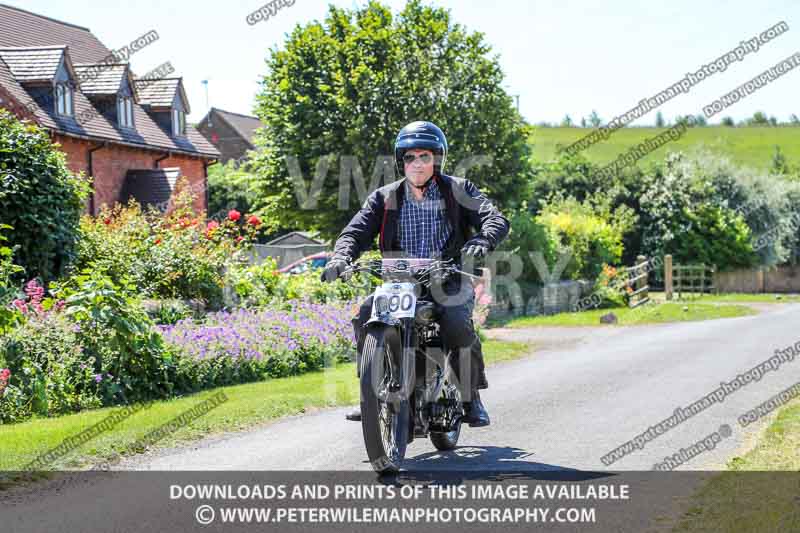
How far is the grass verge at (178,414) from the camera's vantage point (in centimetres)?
745

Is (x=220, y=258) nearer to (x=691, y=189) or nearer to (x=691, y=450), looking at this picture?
(x=691, y=450)

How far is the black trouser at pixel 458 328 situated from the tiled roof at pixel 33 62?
2347cm

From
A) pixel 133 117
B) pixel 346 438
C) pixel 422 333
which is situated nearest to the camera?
pixel 422 333

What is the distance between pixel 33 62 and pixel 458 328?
81.0 feet

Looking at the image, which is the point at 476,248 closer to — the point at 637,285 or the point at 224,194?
the point at 637,285

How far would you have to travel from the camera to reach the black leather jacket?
711 centimetres

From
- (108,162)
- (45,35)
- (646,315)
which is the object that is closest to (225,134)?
(45,35)

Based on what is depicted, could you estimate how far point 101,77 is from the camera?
31594 mm

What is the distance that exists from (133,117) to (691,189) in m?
25.5

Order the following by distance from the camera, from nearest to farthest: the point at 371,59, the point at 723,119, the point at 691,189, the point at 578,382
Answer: the point at 578,382
the point at 371,59
the point at 691,189
the point at 723,119

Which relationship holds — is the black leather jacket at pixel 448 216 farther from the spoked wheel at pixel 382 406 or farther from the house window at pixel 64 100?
the house window at pixel 64 100

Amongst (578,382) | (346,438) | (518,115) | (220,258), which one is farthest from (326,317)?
(518,115)

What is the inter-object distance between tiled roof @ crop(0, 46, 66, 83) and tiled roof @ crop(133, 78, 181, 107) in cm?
766

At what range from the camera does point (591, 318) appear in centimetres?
2461
